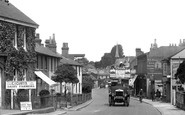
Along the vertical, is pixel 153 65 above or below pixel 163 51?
below

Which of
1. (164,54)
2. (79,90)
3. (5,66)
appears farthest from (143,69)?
(5,66)

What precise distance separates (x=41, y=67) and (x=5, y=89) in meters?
18.8

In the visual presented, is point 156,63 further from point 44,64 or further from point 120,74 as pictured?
point 44,64

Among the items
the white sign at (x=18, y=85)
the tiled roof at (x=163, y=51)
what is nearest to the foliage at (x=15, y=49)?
the white sign at (x=18, y=85)

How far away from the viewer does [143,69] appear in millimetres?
Answer: 84750

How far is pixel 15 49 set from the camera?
33.1 metres

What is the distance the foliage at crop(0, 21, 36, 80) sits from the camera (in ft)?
103

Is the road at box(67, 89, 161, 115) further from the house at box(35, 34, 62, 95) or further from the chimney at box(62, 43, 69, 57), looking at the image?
the chimney at box(62, 43, 69, 57)

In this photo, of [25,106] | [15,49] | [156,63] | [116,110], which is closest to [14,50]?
[15,49]

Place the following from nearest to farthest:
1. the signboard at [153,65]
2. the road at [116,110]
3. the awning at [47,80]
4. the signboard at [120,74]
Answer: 1. the road at [116,110]
2. the awning at [47,80]
3. the signboard at [120,74]
4. the signboard at [153,65]

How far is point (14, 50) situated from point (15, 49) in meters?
0.26

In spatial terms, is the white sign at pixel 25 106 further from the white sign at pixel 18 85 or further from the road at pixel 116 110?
the road at pixel 116 110

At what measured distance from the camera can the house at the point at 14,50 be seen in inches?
1219

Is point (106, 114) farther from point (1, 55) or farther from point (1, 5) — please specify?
point (1, 5)
